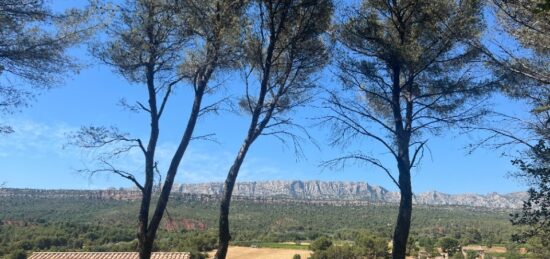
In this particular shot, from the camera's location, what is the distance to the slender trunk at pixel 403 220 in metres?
7.55

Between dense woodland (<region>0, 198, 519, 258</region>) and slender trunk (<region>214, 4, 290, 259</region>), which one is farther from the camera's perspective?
dense woodland (<region>0, 198, 519, 258</region>)

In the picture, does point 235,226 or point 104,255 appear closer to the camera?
point 104,255

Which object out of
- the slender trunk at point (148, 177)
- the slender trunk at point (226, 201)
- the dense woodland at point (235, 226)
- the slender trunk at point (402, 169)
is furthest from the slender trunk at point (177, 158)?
the dense woodland at point (235, 226)

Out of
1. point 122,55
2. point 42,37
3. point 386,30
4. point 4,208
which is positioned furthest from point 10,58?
point 4,208

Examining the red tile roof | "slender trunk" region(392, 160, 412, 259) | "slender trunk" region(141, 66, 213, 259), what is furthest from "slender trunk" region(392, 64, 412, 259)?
the red tile roof

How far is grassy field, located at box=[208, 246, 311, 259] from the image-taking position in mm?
40375

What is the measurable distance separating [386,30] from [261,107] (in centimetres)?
248

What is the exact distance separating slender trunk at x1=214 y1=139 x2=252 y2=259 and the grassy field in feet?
106

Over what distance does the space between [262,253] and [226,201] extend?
35775mm

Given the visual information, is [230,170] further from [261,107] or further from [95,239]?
[95,239]

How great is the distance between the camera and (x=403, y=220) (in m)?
7.63

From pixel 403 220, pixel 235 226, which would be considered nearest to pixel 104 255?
pixel 403 220

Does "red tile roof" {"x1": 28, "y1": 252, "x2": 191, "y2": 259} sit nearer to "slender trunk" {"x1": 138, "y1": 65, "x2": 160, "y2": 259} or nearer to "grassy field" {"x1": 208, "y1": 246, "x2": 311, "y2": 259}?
"grassy field" {"x1": 208, "y1": 246, "x2": 311, "y2": 259}

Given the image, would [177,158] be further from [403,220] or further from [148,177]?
[403,220]
